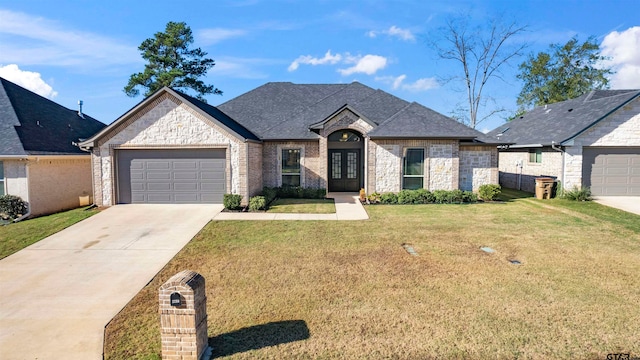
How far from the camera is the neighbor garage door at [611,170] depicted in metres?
17.9

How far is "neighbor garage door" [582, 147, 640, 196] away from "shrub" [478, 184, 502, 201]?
505cm

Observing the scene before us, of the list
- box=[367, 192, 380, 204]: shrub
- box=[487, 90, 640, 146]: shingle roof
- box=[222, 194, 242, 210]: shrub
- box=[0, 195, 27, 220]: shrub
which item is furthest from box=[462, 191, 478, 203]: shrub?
box=[0, 195, 27, 220]: shrub

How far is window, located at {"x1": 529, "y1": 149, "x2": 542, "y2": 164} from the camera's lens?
2016 cm

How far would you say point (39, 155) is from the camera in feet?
48.1

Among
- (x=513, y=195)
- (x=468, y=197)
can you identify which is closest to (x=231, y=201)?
(x=468, y=197)

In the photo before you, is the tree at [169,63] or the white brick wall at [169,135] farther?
the tree at [169,63]

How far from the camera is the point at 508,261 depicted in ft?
27.6

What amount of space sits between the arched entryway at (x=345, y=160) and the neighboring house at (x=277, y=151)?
56 millimetres

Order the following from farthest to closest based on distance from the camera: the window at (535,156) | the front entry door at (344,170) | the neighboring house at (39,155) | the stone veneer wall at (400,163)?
the window at (535,156) → the front entry door at (344,170) → the stone veneer wall at (400,163) → the neighboring house at (39,155)

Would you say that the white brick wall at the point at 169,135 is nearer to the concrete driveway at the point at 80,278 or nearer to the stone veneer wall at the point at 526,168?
the concrete driveway at the point at 80,278

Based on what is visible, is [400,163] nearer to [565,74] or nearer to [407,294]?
[407,294]

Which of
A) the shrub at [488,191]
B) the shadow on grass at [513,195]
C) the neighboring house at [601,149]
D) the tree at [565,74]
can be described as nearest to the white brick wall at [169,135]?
the shrub at [488,191]

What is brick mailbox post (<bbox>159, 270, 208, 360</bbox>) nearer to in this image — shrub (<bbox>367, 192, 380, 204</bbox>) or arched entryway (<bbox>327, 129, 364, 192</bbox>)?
shrub (<bbox>367, 192, 380, 204</bbox>)

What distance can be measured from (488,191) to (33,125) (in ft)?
70.5
